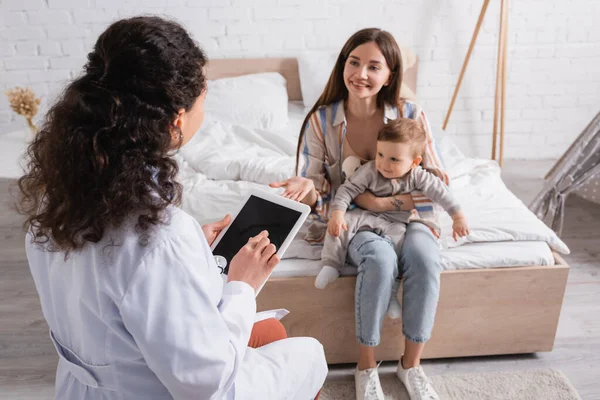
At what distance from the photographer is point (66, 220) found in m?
0.78

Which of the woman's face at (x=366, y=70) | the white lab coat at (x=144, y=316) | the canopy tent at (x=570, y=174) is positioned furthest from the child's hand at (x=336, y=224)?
the canopy tent at (x=570, y=174)

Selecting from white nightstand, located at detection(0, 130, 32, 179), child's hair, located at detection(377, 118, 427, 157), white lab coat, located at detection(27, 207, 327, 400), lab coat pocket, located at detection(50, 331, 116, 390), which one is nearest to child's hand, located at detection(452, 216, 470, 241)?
child's hair, located at detection(377, 118, 427, 157)

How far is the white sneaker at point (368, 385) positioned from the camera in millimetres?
1469

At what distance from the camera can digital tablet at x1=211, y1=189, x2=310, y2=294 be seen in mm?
1231

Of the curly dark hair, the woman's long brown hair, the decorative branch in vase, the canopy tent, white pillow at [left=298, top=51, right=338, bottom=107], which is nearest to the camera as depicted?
the curly dark hair

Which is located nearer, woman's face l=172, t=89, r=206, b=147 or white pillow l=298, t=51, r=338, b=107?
woman's face l=172, t=89, r=206, b=147

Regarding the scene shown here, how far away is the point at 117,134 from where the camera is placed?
75 centimetres

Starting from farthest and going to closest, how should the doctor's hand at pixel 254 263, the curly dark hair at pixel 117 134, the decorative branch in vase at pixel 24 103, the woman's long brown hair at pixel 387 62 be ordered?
the decorative branch in vase at pixel 24 103 → the woman's long brown hair at pixel 387 62 → the doctor's hand at pixel 254 263 → the curly dark hair at pixel 117 134

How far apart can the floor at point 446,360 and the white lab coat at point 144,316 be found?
2.72ft

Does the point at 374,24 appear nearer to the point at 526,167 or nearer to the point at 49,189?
the point at 526,167

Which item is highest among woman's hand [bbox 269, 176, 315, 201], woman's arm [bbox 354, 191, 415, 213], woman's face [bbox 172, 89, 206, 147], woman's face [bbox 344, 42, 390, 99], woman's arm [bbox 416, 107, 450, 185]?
woman's face [bbox 172, 89, 206, 147]

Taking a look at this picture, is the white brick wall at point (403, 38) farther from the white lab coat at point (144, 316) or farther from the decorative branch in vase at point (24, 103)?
the white lab coat at point (144, 316)

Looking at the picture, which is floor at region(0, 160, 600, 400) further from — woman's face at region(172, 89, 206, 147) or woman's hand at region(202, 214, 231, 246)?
woman's face at region(172, 89, 206, 147)

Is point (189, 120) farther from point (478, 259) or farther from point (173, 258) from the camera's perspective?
point (478, 259)
